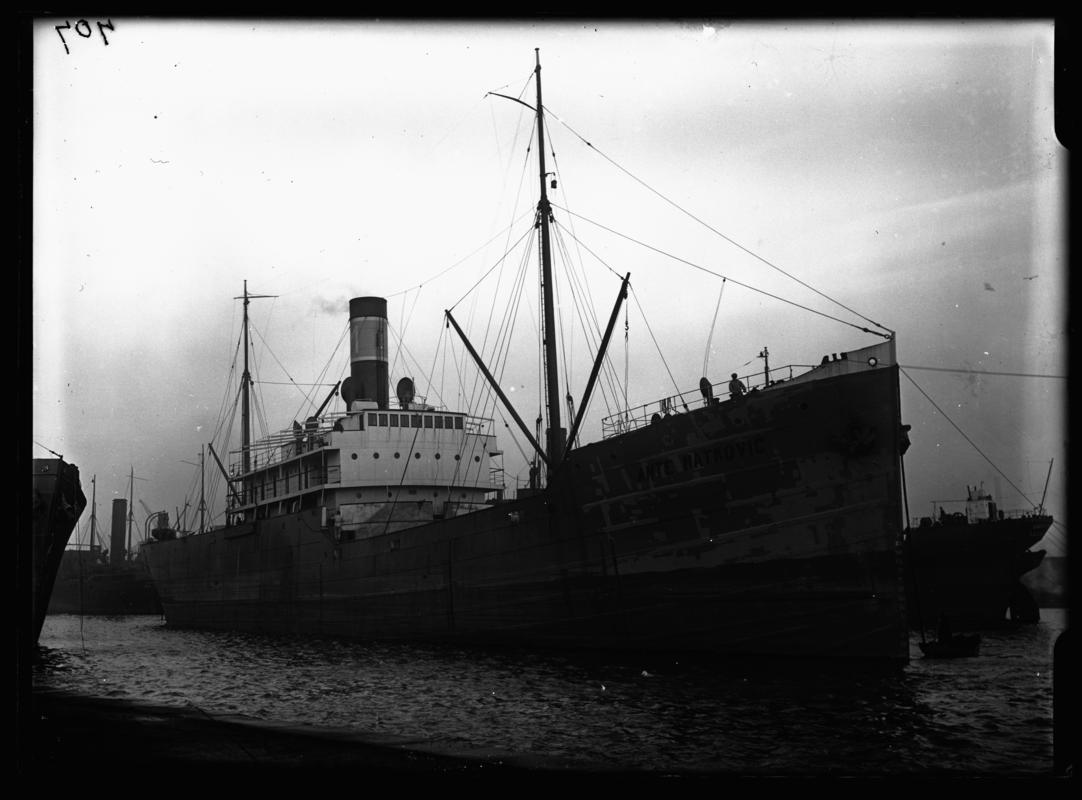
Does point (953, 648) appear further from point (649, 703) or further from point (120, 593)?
point (120, 593)

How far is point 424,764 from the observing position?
502 cm

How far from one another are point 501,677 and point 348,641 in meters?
9.90

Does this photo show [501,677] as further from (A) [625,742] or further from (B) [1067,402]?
(B) [1067,402]

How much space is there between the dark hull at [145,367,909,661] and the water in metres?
0.62

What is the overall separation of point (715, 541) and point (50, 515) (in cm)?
1385

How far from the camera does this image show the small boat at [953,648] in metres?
17.4

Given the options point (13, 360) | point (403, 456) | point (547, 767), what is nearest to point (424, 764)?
point (547, 767)

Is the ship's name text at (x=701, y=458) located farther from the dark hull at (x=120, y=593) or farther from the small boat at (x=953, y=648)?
the dark hull at (x=120, y=593)

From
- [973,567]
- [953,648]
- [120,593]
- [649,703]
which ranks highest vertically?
[973,567]

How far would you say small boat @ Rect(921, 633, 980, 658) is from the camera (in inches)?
684

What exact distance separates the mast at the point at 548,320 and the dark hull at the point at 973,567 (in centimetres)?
1598

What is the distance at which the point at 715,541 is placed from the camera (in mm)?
14969

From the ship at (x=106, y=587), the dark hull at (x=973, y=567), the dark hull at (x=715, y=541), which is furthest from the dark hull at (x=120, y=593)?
the dark hull at (x=973, y=567)

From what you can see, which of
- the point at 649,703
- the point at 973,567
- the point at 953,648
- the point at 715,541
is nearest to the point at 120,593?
the point at 973,567
